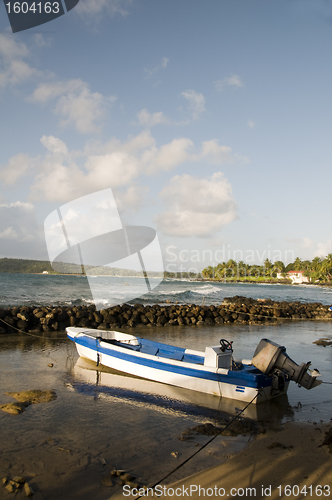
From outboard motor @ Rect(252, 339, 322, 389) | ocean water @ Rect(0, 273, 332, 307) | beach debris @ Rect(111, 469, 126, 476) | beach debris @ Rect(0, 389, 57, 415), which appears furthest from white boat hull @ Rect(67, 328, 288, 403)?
ocean water @ Rect(0, 273, 332, 307)

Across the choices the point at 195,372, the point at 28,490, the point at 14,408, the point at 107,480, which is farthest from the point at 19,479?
the point at 195,372

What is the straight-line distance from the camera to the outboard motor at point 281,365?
7141 millimetres

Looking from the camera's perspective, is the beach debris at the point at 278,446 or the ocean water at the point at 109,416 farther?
the beach debris at the point at 278,446

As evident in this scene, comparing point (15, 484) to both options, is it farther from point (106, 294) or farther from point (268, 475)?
point (106, 294)

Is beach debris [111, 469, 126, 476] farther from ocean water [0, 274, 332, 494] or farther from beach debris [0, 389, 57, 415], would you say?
beach debris [0, 389, 57, 415]

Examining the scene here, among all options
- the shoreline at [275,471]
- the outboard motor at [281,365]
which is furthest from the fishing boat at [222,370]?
the shoreline at [275,471]

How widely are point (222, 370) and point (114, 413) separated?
2.66m

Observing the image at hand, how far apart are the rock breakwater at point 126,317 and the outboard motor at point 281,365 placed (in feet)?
34.7

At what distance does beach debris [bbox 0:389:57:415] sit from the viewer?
258 inches

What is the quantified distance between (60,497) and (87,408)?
2.92 m

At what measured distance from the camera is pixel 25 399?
7.13 metres

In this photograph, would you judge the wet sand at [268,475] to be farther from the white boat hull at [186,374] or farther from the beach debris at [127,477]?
the white boat hull at [186,374]

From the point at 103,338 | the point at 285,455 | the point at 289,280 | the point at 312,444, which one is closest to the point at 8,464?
the point at 285,455

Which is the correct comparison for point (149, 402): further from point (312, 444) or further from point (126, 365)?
point (312, 444)
